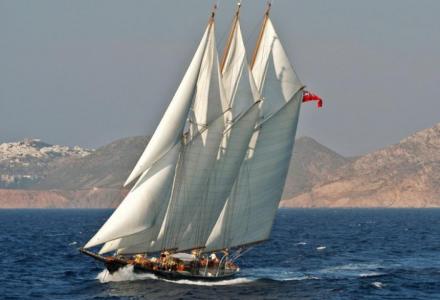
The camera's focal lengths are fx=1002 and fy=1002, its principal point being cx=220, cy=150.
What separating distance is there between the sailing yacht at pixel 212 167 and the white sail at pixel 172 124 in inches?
2.7

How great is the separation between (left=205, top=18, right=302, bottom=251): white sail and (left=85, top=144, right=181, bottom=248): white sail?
252 inches

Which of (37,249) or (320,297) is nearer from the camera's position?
(320,297)

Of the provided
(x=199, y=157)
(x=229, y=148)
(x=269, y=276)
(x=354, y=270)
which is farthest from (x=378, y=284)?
(x=199, y=157)

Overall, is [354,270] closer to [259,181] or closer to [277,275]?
[277,275]

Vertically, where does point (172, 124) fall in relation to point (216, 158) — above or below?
above

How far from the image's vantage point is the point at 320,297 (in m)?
69.9

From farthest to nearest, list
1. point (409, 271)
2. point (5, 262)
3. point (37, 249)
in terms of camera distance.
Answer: point (37, 249) < point (5, 262) < point (409, 271)

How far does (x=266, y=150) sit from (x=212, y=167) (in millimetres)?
4481

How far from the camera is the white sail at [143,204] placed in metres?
68.9

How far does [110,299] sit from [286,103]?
19.9m

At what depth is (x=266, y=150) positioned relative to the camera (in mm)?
74250

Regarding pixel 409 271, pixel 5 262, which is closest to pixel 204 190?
pixel 409 271

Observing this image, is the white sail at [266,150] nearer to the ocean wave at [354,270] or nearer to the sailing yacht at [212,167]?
the sailing yacht at [212,167]

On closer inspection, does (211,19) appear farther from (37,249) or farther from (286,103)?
(37,249)
